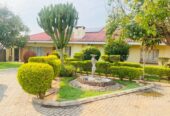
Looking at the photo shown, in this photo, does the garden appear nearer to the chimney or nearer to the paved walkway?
the paved walkway

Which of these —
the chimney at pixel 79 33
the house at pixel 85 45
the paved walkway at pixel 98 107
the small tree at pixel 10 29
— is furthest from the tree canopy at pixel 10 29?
the paved walkway at pixel 98 107

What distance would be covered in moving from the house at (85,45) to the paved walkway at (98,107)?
1262 centimetres

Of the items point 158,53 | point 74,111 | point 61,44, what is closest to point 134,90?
point 74,111

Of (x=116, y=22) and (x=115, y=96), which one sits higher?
(x=116, y=22)

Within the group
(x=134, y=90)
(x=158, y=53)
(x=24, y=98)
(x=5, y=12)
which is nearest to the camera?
(x=24, y=98)

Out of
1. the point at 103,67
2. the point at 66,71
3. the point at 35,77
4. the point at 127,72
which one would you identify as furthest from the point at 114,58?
the point at 35,77

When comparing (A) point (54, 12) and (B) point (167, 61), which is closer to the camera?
(A) point (54, 12)

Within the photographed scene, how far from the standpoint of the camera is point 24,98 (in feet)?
36.9

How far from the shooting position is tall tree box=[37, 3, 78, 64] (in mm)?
18203

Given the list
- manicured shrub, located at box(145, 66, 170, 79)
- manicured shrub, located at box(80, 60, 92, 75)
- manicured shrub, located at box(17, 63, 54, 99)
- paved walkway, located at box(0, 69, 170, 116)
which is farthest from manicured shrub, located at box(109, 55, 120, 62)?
manicured shrub, located at box(17, 63, 54, 99)

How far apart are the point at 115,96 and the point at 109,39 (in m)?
9.27

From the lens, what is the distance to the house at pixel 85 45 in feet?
82.3

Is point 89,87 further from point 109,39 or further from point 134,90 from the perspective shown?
point 109,39

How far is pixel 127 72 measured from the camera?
57.1 ft
